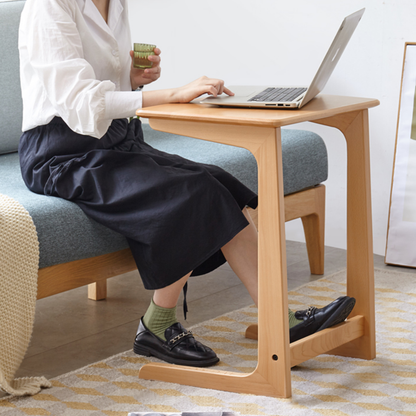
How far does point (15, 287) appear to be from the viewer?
4.35ft

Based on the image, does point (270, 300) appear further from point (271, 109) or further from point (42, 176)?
point (42, 176)

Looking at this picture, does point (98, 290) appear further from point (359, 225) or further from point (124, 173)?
point (359, 225)

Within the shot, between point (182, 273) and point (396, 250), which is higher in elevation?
point (182, 273)

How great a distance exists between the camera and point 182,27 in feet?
9.18

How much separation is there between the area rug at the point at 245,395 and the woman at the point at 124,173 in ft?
0.31

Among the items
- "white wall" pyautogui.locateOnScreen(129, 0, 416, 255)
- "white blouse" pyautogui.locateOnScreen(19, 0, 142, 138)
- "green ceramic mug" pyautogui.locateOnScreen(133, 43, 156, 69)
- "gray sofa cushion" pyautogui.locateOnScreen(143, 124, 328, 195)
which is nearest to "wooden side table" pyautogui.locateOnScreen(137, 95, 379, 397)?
"white blouse" pyautogui.locateOnScreen(19, 0, 142, 138)

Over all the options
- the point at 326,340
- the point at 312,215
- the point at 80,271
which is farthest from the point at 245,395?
the point at 312,215

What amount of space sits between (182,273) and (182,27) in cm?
167

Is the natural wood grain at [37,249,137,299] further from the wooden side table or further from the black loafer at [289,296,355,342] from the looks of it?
the black loafer at [289,296,355,342]

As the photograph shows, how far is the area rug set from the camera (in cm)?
129

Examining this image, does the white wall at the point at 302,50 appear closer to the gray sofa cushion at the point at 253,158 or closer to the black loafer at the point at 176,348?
the gray sofa cushion at the point at 253,158

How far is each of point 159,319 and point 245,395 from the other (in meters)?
0.31

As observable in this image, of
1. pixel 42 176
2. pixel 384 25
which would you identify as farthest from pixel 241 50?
pixel 42 176

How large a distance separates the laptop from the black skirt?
0.18 meters
